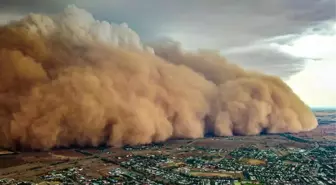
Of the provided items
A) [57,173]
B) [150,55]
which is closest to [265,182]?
[57,173]

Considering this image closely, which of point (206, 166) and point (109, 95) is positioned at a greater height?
point (109, 95)

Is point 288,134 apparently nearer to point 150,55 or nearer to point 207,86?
point 207,86

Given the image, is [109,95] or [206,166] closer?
[206,166]

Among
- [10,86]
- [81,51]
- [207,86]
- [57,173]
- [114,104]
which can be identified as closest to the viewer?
[57,173]

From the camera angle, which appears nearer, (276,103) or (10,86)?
(10,86)

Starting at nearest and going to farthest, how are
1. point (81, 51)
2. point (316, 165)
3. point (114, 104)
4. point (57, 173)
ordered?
point (57, 173)
point (316, 165)
point (114, 104)
point (81, 51)

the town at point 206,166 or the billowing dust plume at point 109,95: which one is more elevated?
the billowing dust plume at point 109,95

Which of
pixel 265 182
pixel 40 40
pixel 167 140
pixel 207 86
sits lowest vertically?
pixel 265 182

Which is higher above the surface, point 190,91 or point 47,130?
point 190,91

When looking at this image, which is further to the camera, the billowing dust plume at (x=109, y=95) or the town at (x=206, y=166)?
the billowing dust plume at (x=109, y=95)
